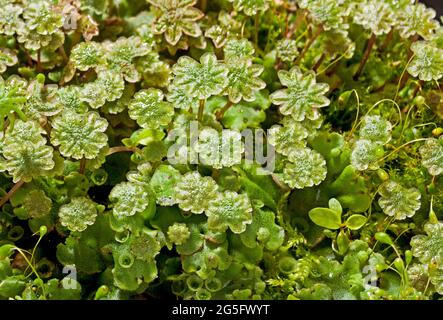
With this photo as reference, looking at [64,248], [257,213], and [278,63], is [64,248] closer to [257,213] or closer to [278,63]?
[257,213]

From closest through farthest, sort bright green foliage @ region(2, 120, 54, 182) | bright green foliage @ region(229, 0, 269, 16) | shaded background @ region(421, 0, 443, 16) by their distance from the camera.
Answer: bright green foliage @ region(2, 120, 54, 182) → bright green foliage @ region(229, 0, 269, 16) → shaded background @ region(421, 0, 443, 16)

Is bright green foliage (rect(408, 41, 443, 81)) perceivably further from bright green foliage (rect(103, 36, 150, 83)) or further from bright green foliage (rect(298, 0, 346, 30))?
bright green foliage (rect(103, 36, 150, 83))

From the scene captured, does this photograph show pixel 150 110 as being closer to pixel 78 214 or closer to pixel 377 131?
pixel 78 214

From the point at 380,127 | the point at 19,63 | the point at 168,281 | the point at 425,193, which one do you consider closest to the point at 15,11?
the point at 19,63

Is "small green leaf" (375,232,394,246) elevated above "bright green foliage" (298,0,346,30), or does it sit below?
below

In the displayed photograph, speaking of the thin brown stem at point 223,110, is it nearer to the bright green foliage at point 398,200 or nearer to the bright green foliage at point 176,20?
the bright green foliage at point 176,20

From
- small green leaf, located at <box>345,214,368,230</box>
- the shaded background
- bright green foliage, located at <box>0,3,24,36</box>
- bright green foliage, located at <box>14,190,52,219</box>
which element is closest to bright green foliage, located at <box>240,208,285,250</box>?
small green leaf, located at <box>345,214,368,230</box>

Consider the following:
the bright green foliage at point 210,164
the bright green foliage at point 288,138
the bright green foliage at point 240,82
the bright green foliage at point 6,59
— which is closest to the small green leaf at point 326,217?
the bright green foliage at point 210,164
